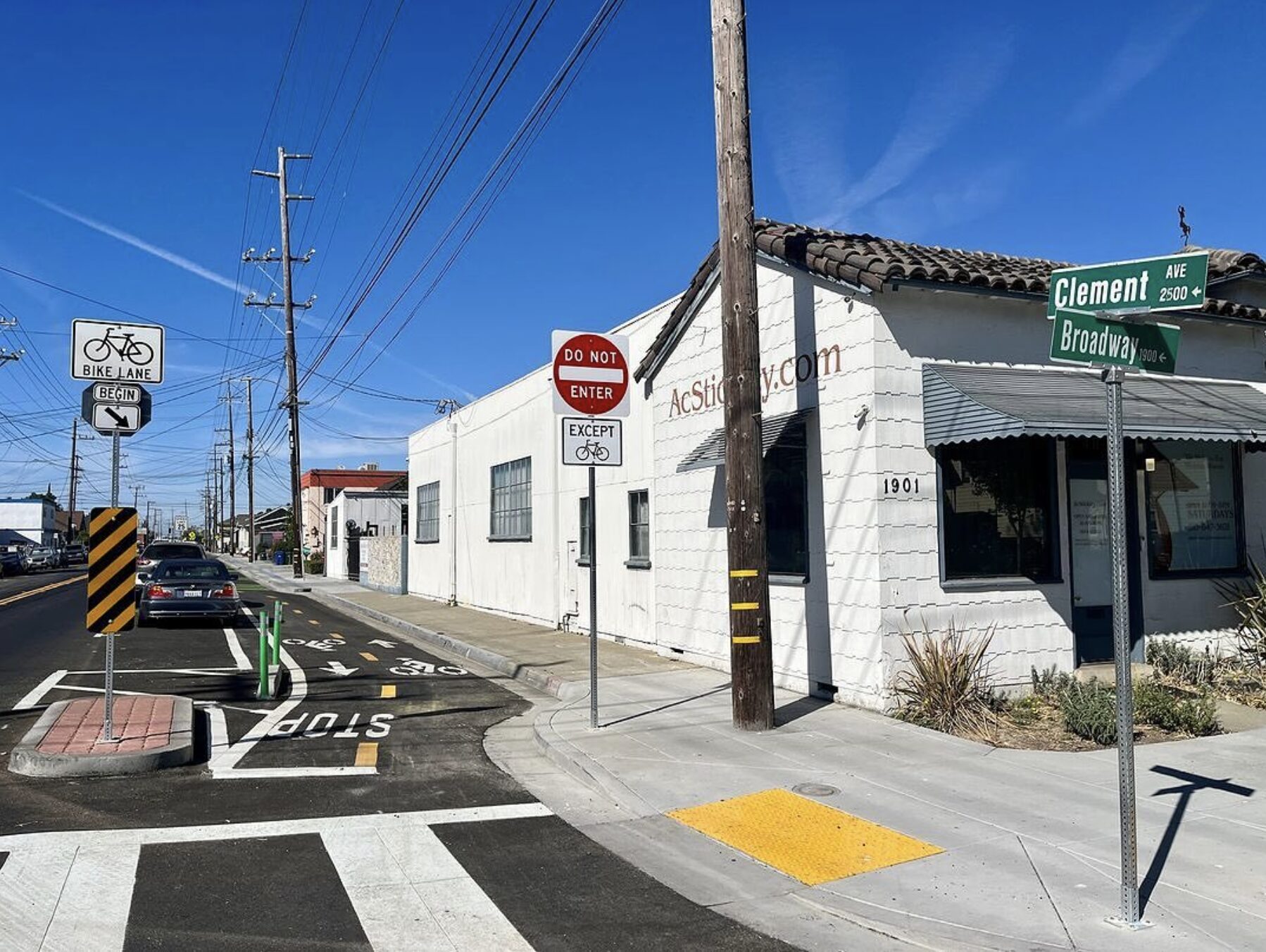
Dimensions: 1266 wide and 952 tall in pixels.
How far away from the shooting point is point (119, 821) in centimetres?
652

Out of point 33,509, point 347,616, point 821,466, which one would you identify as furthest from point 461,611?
point 33,509

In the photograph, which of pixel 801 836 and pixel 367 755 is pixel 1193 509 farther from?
pixel 367 755

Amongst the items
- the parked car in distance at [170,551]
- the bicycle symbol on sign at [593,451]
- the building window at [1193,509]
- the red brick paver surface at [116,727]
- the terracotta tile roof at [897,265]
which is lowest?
the red brick paver surface at [116,727]

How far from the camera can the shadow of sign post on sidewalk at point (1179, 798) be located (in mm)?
5251

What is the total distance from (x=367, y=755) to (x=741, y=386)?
452 centimetres

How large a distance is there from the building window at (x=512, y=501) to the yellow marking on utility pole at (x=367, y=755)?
10991 mm

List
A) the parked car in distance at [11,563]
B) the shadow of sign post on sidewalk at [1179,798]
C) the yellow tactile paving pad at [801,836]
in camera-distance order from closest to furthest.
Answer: the shadow of sign post on sidewalk at [1179,798] → the yellow tactile paving pad at [801,836] → the parked car in distance at [11,563]

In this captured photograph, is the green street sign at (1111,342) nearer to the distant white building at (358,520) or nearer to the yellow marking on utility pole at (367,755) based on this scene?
the yellow marking on utility pole at (367,755)

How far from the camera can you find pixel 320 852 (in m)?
5.97

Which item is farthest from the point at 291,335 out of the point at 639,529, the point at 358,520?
the point at 639,529

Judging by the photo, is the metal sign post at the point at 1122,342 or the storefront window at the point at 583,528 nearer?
the metal sign post at the point at 1122,342

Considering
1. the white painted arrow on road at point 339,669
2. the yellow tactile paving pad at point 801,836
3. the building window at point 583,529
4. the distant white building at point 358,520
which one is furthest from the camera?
the distant white building at point 358,520

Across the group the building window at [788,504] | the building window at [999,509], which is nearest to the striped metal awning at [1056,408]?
the building window at [999,509]

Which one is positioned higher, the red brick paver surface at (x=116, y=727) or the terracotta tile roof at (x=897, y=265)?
the terracotta tile roof at (x=897, y=265)
